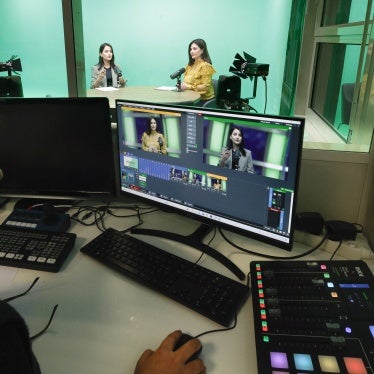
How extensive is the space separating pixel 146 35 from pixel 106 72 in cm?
141

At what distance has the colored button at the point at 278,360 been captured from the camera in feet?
2.28

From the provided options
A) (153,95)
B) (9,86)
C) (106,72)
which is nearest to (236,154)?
(9,86)

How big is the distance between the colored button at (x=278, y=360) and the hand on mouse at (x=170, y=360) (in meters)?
0.14

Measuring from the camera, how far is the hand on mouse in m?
0.70

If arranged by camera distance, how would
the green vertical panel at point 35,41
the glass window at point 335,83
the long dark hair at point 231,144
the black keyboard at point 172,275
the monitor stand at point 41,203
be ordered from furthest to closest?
the green vertical panel at point 35,41, the glass window at point 335,83, the monitor stand at point 41,203, the long dark hair at point 231,144, the black keyboard at point 172,275

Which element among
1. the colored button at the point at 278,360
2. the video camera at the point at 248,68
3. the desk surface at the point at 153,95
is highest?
the video camera at the point at 248,68

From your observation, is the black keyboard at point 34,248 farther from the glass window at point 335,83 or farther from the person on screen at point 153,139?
the glass window at point 335,83

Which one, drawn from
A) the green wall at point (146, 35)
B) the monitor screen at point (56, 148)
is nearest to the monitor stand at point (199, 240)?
the monitor screen at point (56, 148)

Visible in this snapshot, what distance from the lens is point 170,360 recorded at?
718 mm

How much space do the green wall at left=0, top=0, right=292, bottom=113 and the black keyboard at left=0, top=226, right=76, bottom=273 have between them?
4.26 metres

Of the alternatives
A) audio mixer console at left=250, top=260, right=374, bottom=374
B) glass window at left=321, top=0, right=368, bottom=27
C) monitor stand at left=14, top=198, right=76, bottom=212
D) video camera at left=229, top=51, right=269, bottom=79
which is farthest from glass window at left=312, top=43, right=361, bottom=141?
monitor stand at left=14, top=198, right=76, bottom=212

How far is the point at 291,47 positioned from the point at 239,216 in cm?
350

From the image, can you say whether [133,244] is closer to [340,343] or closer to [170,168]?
[170,168]

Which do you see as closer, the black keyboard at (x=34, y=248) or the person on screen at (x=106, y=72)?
the black keyboard at (x=34, y=248)
